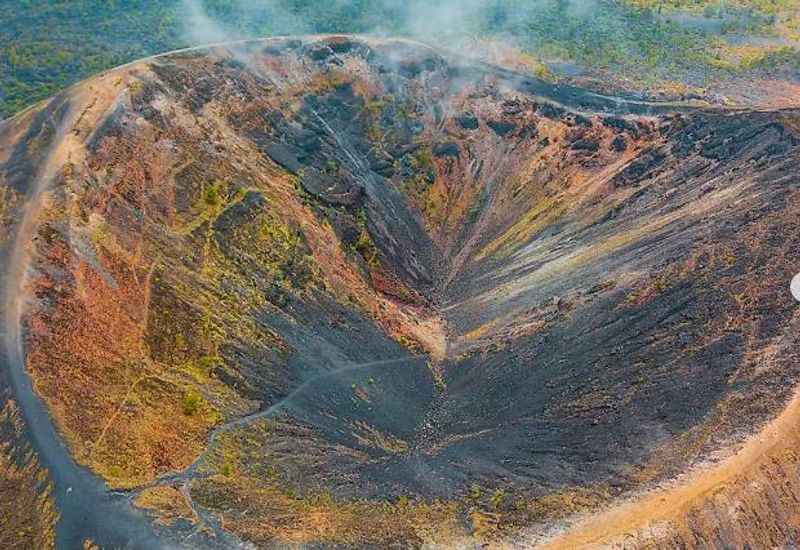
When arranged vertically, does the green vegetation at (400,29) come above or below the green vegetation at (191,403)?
below

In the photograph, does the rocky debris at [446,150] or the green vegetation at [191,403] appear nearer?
the green vegetation at [191,403]

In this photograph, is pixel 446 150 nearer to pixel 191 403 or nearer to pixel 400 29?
pixel 400 29

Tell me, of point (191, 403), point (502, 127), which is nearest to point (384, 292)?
point (191, 403)

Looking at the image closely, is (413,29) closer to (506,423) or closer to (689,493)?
(506,423)

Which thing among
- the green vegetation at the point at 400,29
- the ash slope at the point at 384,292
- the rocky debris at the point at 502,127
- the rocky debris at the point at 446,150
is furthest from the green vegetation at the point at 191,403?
the green vegetation at the point at 400,29

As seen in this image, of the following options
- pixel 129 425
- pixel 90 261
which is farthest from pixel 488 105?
pixel 129 425

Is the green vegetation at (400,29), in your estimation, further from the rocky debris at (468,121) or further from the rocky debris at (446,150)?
the rocky debris at (446,150)

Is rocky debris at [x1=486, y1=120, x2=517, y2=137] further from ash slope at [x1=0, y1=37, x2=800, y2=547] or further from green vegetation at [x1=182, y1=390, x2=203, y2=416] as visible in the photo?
green vegetation at [x1=182, y1=390, x2=203, y2=416]
